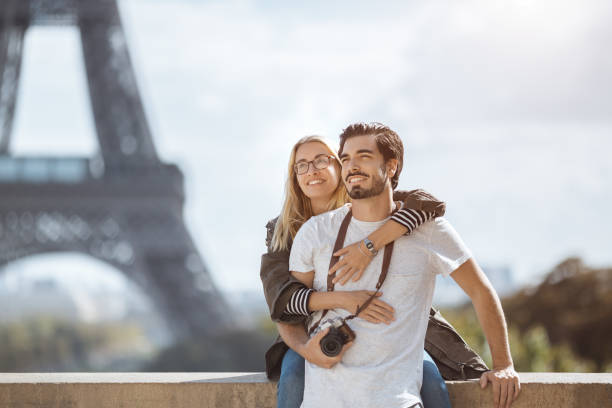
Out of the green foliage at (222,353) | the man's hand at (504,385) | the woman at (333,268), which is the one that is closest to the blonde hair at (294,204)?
the woman at (333,268)

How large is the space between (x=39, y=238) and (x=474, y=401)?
1959 centimetres

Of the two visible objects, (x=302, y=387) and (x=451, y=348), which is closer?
(x=302, y=387)

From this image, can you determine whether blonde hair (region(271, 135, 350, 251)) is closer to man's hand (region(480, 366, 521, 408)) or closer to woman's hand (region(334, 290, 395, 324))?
woman's hand (region(334, 290, 395, 324))

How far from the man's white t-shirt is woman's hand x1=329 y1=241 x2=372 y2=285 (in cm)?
4

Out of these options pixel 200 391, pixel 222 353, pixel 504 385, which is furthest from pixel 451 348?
pixel 222 353

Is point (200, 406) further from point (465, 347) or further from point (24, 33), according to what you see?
point (24, 33)

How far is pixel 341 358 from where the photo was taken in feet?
8.02

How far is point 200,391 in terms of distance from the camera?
303cm

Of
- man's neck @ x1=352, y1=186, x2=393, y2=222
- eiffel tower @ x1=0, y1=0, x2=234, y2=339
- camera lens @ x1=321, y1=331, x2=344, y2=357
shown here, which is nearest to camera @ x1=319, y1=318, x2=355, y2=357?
camera lens @ x1=321, y1=331, x2=344, y2=357

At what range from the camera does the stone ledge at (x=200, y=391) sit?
2887 millimetres

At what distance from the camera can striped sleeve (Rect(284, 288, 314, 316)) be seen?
255 cm

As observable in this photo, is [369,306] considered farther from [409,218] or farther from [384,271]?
[409,218]

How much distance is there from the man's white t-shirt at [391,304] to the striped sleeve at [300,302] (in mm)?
80

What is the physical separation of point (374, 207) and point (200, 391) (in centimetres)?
115
